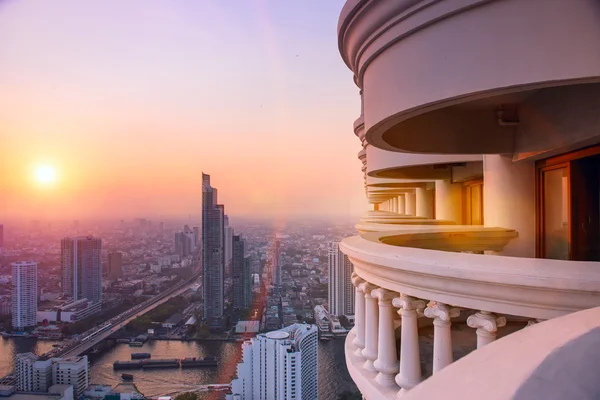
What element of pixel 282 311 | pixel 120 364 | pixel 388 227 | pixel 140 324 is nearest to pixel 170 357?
pixel 120 364

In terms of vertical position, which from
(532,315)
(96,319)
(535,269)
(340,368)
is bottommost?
(340,368)

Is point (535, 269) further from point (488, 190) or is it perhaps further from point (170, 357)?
point (170, 357)

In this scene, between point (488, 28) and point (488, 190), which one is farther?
point (488, 190)

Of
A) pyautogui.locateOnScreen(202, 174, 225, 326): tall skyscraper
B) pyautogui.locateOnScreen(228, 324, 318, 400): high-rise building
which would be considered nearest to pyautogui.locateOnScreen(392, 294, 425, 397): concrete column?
pyautogui.locateOnScreen(228, 324, 318, 400): high-rise building

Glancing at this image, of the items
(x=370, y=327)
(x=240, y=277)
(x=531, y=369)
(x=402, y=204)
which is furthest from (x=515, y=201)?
(x=240, y=277)

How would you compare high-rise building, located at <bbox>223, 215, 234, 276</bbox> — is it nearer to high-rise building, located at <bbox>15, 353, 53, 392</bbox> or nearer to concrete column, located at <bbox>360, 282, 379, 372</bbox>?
high-rise building, located at <bbox>15, 353, 53, 392</bbox>

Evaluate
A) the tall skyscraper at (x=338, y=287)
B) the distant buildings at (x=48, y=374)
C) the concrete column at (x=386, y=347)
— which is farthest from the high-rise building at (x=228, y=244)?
the concrete column at (x=386, y=347)
